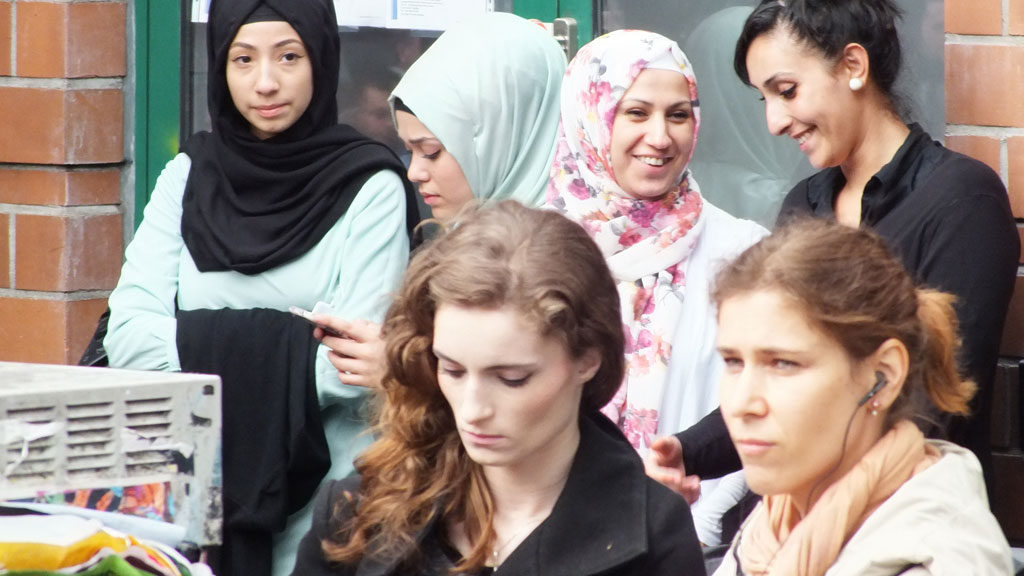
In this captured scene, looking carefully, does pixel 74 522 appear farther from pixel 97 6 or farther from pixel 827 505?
pixel 97 6

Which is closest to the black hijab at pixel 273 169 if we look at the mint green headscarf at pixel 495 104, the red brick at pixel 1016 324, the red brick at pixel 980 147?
the mint green headscarf at pixel 495 104

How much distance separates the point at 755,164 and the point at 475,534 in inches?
68.6

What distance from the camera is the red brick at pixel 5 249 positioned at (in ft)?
12.9

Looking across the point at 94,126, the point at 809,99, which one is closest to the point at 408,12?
the point at 94,126

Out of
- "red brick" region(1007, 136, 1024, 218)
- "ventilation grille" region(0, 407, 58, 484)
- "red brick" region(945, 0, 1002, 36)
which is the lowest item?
"ventilation grille" region(0, 407, 58, 484)

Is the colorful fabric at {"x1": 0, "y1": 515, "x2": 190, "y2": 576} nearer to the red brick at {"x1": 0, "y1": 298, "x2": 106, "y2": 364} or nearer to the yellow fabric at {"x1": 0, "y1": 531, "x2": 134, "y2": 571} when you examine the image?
the yellow fabric at {"x1": 0, "y1": 531, "x2": 134, "y2": 571}

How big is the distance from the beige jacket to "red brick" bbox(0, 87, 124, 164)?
2740mm

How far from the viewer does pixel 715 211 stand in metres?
2.92

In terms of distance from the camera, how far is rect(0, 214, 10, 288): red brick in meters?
3.93

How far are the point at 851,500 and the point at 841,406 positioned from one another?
113 millimetres

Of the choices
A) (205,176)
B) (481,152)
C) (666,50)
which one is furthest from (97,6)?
(666,50)

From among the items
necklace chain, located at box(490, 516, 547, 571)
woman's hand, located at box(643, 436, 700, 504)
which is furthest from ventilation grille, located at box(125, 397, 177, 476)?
woman's hand, located at box(643, 436, 700, 504)

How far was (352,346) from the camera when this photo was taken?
279 cm

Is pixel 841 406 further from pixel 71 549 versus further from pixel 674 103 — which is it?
pixel 674 103
